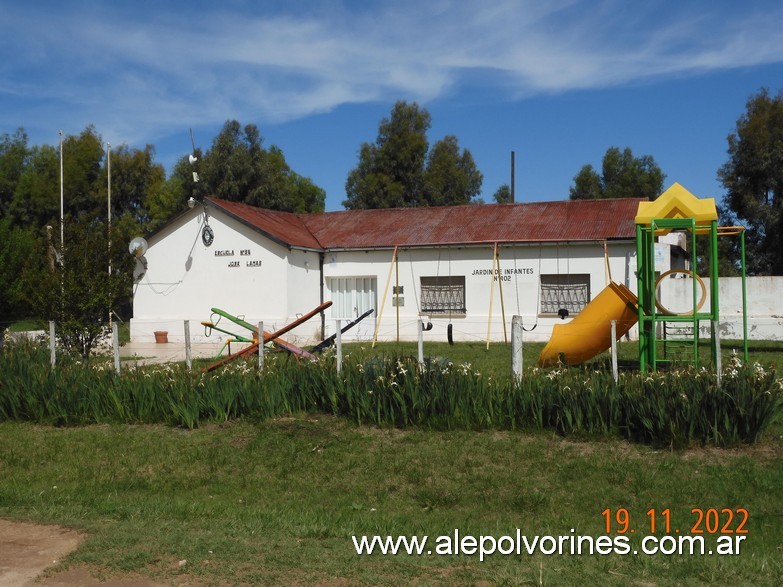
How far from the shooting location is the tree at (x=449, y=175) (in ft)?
141

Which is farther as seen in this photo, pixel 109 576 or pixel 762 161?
pixel 762 161

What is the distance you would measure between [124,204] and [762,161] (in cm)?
3307

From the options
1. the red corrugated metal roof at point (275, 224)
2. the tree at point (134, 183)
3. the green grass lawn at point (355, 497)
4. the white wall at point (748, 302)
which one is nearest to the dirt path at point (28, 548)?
the green grass lawn at point (355, 497)

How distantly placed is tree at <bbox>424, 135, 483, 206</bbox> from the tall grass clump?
31.4 m

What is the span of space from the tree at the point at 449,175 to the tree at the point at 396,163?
0.78m

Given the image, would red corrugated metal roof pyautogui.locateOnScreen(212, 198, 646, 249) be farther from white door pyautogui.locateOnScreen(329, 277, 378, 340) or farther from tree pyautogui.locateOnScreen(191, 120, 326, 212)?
tree pyautogui.locateOnScreen(191, 120, 326, 212)

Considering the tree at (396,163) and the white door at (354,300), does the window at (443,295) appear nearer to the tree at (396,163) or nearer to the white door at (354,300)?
the white door at (354,300)

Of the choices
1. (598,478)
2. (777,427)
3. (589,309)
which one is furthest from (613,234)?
(598,478)

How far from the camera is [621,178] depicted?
45.7 metres

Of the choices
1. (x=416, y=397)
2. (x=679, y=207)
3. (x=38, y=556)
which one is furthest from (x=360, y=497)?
(x=679, y=207)

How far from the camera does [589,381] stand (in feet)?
31.1

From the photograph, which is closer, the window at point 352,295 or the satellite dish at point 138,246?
the satellite dish at point 138,246

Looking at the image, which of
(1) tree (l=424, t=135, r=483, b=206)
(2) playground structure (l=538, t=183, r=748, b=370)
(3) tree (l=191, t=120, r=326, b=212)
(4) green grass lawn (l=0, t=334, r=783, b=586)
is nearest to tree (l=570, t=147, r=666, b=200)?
(1) tree (l=424, t=135, r=483, b=206)

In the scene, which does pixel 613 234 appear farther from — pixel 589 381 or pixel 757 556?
pixel 757 556
